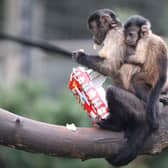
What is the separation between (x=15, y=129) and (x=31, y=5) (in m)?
9.15

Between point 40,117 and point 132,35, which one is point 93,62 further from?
point 40,117

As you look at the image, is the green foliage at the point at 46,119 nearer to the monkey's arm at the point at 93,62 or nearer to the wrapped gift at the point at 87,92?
the monkey's arm at the point at 93,62

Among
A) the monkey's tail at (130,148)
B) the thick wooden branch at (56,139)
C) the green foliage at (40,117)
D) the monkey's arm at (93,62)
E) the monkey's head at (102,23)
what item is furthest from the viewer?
the green foliage at (40,117)

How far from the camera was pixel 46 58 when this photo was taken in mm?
16125

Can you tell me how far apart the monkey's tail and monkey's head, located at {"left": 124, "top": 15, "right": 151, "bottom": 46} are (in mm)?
630

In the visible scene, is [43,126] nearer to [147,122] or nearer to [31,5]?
[147,122]

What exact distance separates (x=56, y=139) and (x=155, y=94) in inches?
30.0

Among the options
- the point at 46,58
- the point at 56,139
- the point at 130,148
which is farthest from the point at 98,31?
the point at 46,58

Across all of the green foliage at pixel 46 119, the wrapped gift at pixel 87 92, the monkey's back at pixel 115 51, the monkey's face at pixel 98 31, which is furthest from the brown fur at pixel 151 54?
the green foliage at pixel 46 119

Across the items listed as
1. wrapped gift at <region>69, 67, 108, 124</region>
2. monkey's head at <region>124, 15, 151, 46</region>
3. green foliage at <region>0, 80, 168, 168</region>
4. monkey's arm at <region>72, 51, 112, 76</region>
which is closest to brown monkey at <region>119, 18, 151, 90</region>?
monkey's head at <region>124, 15, 151, 46</region>

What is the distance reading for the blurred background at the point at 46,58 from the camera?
909cm

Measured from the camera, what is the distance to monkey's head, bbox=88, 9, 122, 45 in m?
5.86

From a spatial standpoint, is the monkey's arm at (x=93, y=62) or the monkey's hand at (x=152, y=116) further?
the monkey's arm at (x=93, y=62)

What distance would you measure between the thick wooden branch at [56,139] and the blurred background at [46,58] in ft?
5.09
